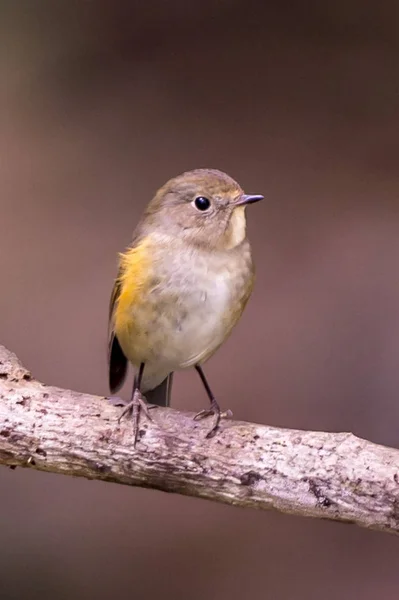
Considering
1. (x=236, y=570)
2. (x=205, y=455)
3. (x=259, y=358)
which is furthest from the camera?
(x=259, y=358)

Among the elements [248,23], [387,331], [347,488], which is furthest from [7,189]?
[347,488]

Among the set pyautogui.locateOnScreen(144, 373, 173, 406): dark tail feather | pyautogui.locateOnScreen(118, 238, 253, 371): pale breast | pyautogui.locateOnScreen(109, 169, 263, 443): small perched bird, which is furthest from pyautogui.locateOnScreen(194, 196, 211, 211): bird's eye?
pyautogui.locateOnScreen(144, 373, 173, 406): dark tail feather

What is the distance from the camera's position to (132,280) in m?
1.99

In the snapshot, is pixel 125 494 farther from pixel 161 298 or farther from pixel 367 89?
pixel 367 89

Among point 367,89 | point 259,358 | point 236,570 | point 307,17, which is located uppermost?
point 307,17

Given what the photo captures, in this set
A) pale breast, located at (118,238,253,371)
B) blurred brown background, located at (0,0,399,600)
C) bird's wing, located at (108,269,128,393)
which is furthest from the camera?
blurred brown background, located at (0,0,399,600)

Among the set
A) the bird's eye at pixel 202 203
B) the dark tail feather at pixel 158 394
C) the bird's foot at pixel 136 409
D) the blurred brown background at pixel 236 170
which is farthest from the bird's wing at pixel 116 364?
the blurred brown background at pixel 236 170

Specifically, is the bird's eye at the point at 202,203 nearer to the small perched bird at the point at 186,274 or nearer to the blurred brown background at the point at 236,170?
the small perched bird at the point at 186,274

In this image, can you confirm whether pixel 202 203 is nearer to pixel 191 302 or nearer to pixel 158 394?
pixel 191 302

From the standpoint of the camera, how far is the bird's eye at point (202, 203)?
2.01 metres

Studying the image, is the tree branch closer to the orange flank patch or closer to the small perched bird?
the small perched bird

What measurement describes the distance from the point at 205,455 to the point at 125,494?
1.48 m

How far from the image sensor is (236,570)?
9.85 ft

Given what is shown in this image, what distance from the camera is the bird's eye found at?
201 cm
